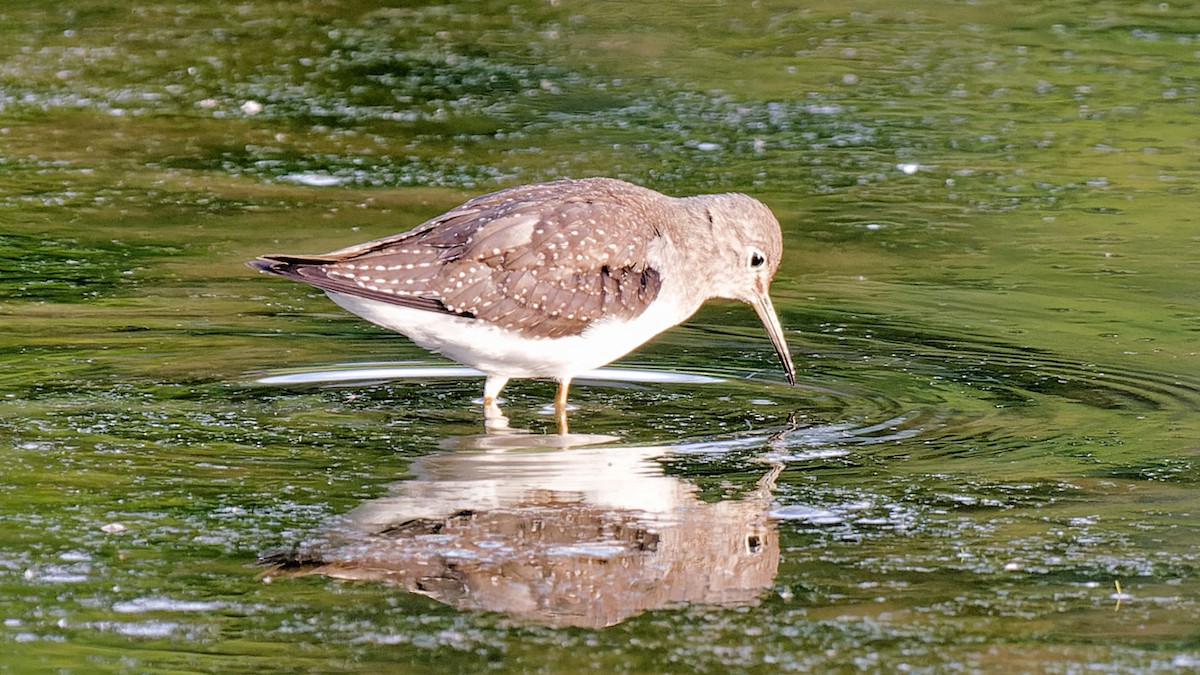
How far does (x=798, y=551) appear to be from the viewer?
213 inches

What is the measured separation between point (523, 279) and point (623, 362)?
3.70ft

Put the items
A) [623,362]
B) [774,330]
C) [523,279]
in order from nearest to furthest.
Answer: [523,279] < [774,330] < [623,362]

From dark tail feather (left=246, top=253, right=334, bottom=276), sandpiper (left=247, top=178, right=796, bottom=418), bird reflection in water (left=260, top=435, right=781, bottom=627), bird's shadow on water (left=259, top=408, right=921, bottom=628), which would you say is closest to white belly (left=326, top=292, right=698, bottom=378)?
sandpiper (left=247, top=178, right=796, bottom=418)

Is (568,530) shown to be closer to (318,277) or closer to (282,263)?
(318,277)

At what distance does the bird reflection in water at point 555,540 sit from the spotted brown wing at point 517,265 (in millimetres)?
799

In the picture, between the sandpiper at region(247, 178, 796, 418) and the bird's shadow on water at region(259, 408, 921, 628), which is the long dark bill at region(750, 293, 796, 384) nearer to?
the sandpiper at region(247, 178, 796, 418)

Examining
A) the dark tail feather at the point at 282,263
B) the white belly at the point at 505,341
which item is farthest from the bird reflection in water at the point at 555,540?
the dark tail feather at the point at 282,263

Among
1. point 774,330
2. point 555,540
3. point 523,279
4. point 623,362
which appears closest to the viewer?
point 555,540

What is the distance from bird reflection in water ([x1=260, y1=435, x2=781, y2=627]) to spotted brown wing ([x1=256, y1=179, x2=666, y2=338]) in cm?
80

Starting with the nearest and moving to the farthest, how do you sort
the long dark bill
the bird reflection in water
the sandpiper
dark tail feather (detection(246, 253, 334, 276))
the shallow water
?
the shallow water
the bird reflection in water
dark tail feather (detection(246, 253, 334, 276))
the sandpiper
the long dark bill

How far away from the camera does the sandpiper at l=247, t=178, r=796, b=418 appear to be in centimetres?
701

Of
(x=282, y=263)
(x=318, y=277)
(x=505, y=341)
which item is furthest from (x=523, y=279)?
(x=282, y=263)

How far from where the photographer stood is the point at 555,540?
216 inches

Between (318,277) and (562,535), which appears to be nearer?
(562,535)
